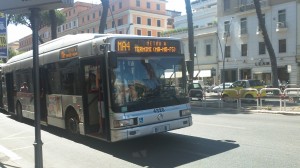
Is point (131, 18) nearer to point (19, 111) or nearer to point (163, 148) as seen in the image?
point (19, 111)

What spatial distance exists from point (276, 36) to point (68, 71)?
38486mm

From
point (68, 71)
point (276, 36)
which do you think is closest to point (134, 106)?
point (68, 71)

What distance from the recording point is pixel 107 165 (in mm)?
7727

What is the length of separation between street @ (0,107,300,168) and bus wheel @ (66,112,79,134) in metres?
0.31

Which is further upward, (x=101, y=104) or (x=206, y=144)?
(x=101, y=104)

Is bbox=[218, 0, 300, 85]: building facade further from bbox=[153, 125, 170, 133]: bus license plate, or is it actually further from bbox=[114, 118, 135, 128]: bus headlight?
bbox=[114, 118, 135, 128]: bus headlight

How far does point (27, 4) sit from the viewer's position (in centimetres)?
633

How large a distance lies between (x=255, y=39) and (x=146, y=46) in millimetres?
40898

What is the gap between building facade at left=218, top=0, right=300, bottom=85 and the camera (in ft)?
141

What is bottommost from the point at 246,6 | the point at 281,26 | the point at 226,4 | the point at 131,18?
the point at 281,26

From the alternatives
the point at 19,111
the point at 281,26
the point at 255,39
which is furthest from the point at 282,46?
the point at 19,111

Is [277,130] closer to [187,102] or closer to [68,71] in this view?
[187,102]

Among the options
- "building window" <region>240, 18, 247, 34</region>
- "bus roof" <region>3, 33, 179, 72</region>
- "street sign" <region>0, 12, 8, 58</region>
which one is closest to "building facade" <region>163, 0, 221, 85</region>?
"building window" <region>240, 18, 247, 34</region>

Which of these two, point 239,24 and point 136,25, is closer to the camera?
point 239,24
